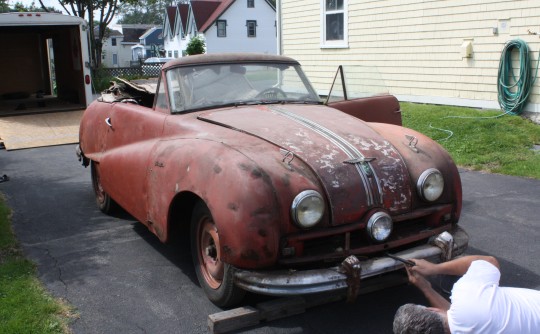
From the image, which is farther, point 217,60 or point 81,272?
point 217,60

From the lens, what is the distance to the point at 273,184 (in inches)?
137

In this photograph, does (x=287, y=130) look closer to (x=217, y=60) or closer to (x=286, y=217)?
(x=286, y=217)

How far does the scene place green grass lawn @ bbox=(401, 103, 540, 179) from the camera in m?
Answer: 8.22

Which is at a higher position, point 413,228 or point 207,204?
point 207,204

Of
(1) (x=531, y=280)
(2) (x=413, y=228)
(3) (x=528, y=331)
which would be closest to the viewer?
(3) (x=528, y=331)

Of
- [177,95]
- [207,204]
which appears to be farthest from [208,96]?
[207,204]

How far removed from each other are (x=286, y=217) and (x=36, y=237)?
316 cm

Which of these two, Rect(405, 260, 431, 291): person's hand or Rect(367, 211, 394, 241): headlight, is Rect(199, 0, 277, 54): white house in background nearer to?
Rect(367, 211, 394, 241): headlight

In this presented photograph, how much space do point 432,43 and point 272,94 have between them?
25.7 feet

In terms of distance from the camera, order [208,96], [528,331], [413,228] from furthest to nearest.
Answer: [208,96] → [413,228] → [528,331]

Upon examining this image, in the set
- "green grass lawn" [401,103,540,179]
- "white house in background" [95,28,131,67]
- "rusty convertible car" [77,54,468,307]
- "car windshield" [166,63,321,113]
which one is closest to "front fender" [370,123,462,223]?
"rusty convertible car" [77,54,468,307]

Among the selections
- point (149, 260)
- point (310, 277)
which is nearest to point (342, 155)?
point (310, 277)

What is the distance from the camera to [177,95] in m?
4.91

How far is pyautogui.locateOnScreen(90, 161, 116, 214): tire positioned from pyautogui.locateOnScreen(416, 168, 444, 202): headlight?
3468mm
